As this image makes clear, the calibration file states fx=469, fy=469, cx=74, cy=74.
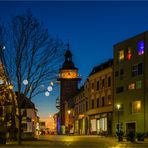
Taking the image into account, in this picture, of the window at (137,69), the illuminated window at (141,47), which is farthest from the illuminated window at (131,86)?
the illuminated window at (141,47)

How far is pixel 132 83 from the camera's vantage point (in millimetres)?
72250

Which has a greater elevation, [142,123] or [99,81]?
[99,81]

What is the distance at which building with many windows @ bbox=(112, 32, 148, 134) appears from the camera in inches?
2687

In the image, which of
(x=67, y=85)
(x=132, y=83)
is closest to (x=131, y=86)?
(x=132, y=83)

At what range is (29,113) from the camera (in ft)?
283

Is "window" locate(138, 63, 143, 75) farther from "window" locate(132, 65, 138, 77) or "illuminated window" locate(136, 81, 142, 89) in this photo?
"illuminated window" locate(136, 81, 142, 89)

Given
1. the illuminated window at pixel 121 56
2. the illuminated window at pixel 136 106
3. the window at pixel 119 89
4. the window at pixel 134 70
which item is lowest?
the illuminated window at pixel 136 106

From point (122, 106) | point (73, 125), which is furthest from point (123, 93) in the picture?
point (73, 125)

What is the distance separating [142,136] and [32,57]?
59.1ft

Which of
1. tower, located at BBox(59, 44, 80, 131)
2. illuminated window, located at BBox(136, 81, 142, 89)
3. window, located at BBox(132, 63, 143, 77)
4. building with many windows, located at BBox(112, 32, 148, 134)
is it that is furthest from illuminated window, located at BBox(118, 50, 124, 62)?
tower, located at BBox(59, 44, 80, 131)

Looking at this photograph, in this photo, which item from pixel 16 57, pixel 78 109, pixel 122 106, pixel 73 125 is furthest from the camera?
pixel 73 125

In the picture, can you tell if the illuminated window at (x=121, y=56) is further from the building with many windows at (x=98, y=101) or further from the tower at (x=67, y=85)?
the tower at (x=67, y=85)

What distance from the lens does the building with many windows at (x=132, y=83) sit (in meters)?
68.2

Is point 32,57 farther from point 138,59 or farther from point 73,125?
point 73,125
